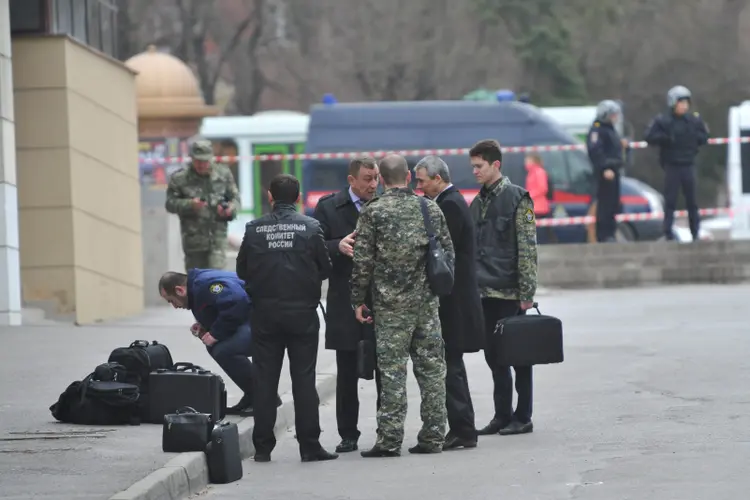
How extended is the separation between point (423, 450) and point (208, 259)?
7.50 meters

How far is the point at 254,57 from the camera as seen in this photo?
159ft

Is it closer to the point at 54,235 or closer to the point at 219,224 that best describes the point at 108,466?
the point at 219,224

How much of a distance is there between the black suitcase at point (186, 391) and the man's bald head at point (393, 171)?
158cm

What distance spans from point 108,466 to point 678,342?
805 cm

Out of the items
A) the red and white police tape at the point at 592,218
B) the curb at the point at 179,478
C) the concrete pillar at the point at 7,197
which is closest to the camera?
the curb at the point at 179,478

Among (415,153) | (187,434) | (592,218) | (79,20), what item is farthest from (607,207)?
(187,434)

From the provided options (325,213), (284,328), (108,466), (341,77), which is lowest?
(108,466)

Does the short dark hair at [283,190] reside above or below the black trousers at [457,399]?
above

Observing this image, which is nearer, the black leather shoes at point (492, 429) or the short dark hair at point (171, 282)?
the short dark hair at point (171, 282)

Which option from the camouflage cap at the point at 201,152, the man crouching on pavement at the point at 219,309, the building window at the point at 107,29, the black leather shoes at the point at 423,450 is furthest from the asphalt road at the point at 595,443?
the building window at the point at 107,29

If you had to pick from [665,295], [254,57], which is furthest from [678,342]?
[254,57]

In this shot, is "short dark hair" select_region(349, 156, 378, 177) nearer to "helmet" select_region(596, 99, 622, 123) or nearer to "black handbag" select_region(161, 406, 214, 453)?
"black handbag" select_region(161, 406, 214, 453)

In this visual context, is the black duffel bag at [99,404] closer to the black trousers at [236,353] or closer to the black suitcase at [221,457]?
the black trousers at [236,353]

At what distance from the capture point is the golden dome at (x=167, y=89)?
29.2 m
